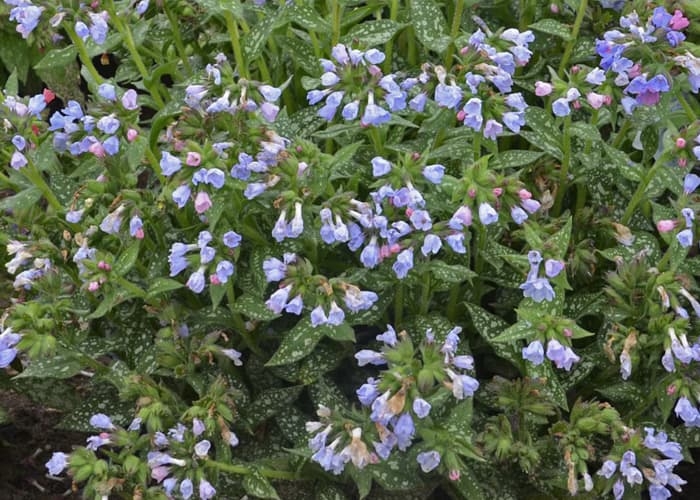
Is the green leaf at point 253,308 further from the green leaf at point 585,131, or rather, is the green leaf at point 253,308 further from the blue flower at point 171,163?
the green leaf at point 585,131

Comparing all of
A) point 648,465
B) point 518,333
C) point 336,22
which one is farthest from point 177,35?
point 648,465

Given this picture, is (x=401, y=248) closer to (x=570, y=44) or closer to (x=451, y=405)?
(x=451, y=405)

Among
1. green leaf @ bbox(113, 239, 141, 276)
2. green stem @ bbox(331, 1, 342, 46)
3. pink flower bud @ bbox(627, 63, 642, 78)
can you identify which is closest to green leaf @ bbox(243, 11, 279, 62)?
green stem @ bbox(331, 1, 342, 46)

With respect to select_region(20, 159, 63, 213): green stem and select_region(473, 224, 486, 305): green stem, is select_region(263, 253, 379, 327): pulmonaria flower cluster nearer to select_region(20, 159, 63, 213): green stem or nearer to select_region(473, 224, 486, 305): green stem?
select_region(473, 224, 486, 305): green stem

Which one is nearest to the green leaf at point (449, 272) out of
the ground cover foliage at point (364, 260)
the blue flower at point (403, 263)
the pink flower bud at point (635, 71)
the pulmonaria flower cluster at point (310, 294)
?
the ground cover foliage at point (364, 260)

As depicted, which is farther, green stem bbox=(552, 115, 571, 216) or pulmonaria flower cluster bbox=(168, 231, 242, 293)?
green stem bbox=(552, 115, 571, 216)

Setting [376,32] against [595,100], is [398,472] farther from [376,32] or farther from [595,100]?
[376,32]
